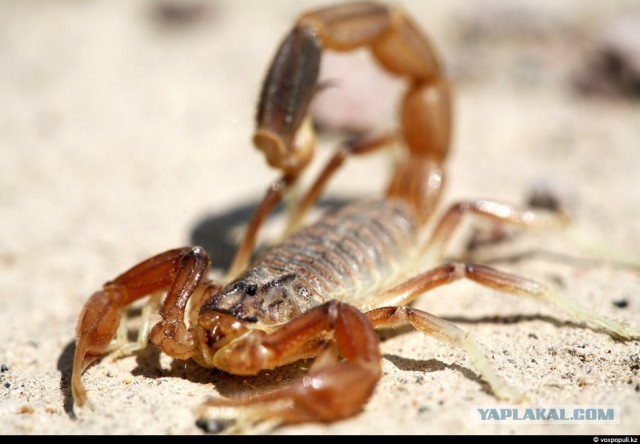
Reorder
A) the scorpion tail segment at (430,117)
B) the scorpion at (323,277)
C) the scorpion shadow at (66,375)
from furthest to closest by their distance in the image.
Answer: the scorpion tail segment at (430,117), the scorpion shadow at (66,375), the scorpion at (323,277)

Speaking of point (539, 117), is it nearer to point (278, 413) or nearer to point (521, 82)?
point (521, 82)

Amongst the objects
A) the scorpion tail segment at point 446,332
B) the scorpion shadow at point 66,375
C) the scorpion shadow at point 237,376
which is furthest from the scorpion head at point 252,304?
the scorpion shadow at point 66,375

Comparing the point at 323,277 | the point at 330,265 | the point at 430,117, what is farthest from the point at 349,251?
the point at 430,117

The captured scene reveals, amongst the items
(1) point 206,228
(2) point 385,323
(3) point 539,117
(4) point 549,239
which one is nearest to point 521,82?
(3) point 539,117

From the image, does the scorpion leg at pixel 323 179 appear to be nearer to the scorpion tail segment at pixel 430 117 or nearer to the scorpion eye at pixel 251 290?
the scorpion tail segment at pixel 430 117

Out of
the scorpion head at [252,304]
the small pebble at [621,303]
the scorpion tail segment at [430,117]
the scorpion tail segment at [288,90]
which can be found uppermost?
the scorpion tail segment at [288,90]

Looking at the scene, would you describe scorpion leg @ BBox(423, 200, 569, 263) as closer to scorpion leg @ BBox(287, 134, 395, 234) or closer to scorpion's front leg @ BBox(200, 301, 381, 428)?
scorpion leg @ BBox(287, 134, 395, 234)

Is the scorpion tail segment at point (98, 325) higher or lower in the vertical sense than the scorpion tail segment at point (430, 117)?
lower
